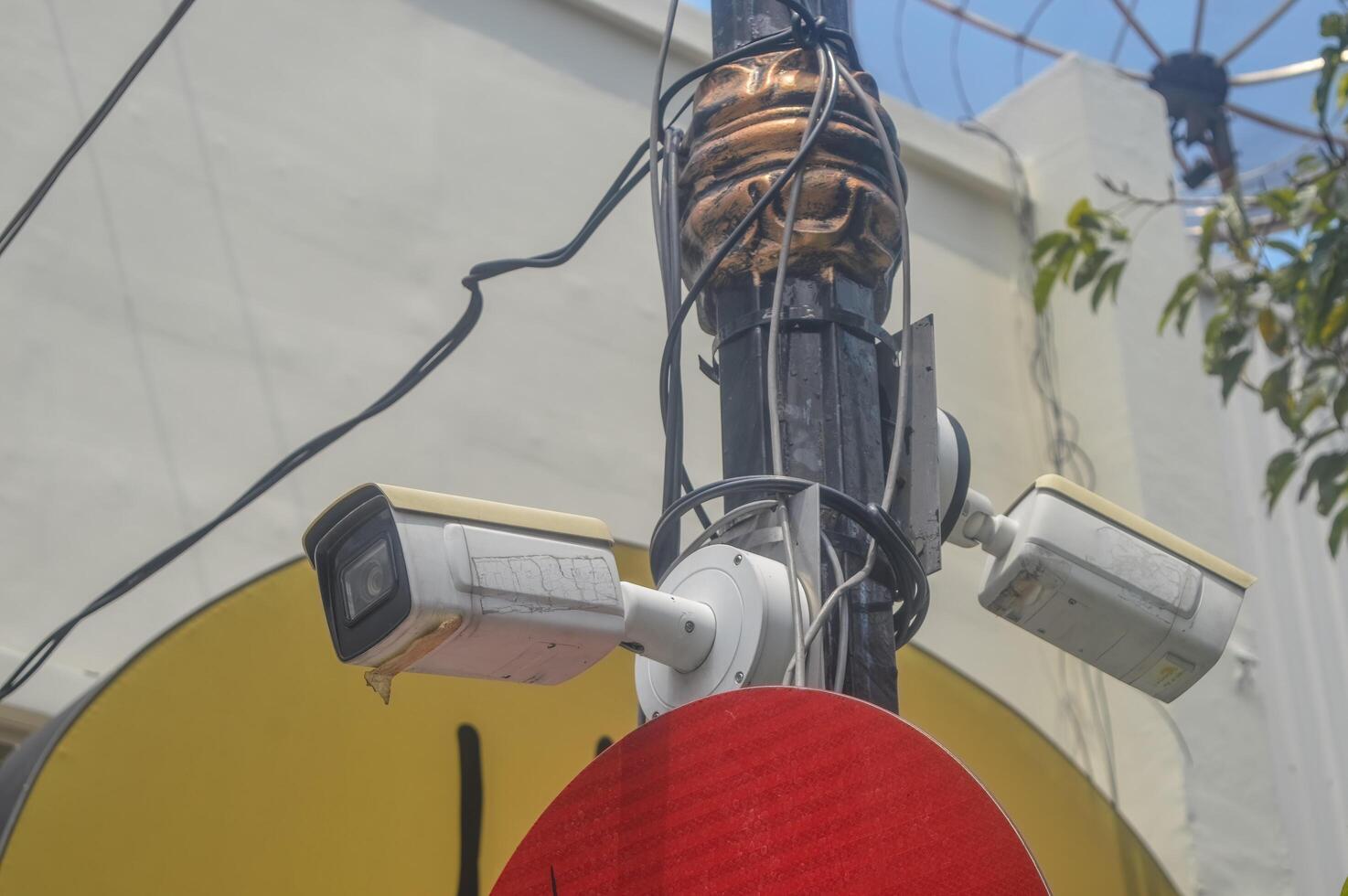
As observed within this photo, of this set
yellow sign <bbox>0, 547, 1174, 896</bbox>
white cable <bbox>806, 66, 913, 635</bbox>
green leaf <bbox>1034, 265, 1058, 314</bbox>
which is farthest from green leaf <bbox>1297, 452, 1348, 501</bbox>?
white cable <bbox>806, 66, 913, 635</bbox>

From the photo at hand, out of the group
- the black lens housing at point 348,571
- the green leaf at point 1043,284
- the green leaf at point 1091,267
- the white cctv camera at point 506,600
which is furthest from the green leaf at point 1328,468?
the black lens housing at point 348,571

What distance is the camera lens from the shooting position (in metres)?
1.80

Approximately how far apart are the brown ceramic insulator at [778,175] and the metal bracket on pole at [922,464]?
0.18m

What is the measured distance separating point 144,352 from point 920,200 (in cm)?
335

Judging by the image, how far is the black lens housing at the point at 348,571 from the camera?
1780mm

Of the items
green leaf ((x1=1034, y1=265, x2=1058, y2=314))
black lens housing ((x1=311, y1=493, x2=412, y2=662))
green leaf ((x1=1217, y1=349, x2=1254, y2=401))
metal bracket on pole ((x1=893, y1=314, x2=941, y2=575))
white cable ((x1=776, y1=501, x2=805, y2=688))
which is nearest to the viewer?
black lens housing ((x1=311, y1=493, x2=412, y2=662))

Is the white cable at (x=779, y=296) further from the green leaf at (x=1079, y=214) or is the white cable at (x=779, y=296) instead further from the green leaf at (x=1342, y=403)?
the green leaf at (x=1079, y=214)

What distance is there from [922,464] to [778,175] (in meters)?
0.48

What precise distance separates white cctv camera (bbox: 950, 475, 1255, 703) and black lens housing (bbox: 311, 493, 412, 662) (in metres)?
0.93

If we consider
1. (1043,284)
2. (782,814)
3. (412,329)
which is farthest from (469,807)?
(1043,284)

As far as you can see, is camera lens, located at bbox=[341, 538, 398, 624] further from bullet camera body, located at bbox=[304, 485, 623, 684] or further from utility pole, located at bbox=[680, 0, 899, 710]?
utility pole, located at bbox=[680, 0, 899, 710]

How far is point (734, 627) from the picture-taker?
1990mm

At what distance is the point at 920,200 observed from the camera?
21.3ft

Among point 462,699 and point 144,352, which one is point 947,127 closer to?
point 144,352
